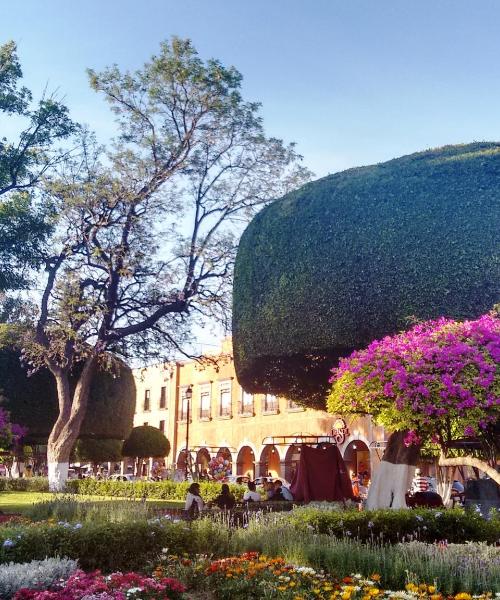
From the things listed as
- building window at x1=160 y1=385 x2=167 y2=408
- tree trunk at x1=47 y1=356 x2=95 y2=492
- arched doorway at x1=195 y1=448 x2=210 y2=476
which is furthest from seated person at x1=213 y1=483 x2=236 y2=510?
building window at x1=160 y1=385 x2=167 y2=408

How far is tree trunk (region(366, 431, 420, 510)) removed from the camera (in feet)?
44.8

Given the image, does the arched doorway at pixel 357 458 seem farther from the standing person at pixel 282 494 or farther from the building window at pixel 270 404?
the standing person at pixel 282 494

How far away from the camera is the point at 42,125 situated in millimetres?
20516

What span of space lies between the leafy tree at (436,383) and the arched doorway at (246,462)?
28742mm

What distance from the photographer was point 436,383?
10.6m

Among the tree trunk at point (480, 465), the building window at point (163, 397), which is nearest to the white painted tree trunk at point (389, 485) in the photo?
the tree trunk at point (480, 465)

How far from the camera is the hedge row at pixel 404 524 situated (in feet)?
35.0

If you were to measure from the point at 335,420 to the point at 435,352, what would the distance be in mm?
22019

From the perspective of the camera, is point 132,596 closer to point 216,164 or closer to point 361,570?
point 361,570

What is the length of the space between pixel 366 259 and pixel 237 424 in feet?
84.6

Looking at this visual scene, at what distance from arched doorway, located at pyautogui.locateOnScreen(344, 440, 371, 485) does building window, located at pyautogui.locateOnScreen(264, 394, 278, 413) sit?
4.99 metres

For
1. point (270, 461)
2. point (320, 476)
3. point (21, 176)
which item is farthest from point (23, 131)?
point (270, 461)

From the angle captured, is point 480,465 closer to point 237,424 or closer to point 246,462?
point 237,424

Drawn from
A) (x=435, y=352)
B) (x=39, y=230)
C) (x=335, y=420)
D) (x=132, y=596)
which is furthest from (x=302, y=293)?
(x=335, y=420)
